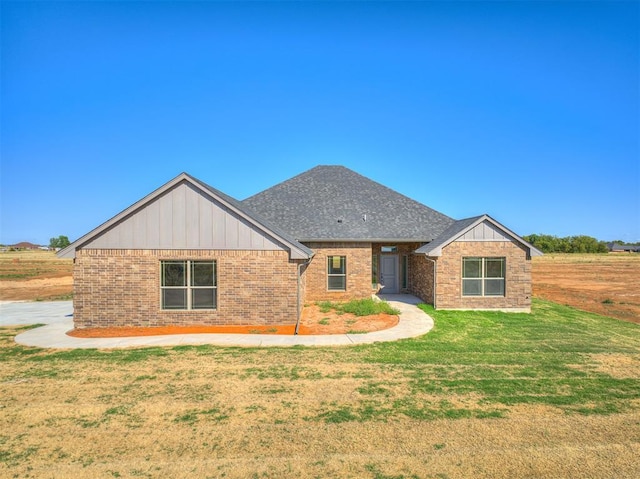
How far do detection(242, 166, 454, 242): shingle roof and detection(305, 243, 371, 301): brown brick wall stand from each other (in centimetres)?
66

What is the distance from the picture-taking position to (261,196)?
22.6 meters

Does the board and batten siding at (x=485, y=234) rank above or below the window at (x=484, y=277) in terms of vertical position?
above

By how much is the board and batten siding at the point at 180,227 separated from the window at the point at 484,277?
10.3 m

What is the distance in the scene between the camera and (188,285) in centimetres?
1331

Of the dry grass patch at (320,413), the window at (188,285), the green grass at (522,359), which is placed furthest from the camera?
the window at (188,285)

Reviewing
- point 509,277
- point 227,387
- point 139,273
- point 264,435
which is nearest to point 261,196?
point 139,273

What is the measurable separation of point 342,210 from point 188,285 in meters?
10.5

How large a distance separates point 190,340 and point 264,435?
659cm

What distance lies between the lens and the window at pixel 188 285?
13273 millimetres

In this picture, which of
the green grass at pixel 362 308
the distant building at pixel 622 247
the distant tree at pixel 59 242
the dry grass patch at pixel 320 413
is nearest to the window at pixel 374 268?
Answer: the green grass at pixel 362 308

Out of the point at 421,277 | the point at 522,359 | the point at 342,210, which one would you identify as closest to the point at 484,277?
the point at 421,277

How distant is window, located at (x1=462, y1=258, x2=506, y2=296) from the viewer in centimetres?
1681

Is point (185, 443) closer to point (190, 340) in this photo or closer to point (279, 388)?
point (279, 388)

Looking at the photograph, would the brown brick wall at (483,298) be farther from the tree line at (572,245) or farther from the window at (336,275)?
the tree line at (572,245)
